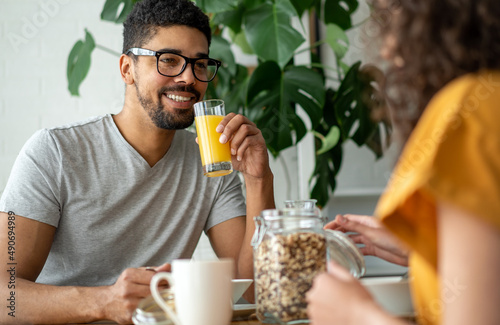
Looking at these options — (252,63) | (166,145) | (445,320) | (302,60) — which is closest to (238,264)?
(166,145)

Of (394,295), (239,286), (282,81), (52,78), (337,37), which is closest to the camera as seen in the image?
(394,295)

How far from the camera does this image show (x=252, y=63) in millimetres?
3055

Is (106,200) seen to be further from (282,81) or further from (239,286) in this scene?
(282,81)

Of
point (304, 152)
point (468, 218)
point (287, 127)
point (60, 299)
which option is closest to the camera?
point (468, 218)

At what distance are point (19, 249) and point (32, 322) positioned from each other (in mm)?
257

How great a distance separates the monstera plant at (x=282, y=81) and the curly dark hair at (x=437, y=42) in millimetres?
1475

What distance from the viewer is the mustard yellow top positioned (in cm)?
48

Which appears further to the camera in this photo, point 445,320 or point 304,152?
point 304,152

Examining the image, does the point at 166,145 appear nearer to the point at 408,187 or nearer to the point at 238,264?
the point at 238,264

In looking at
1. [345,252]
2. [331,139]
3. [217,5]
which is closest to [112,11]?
[217,5]

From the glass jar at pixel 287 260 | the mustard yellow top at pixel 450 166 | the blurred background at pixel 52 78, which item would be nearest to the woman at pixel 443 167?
the mustard yellow top at pixel 450 166

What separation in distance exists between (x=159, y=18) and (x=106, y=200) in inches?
24.2

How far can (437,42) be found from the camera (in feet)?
1.89

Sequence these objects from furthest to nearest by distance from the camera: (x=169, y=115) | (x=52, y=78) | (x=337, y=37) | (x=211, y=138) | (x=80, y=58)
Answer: (x=52, y=78) < (x=337, y=37) < (x=80, y=58) < (x=169, y=115) < (x=211, y=138)
